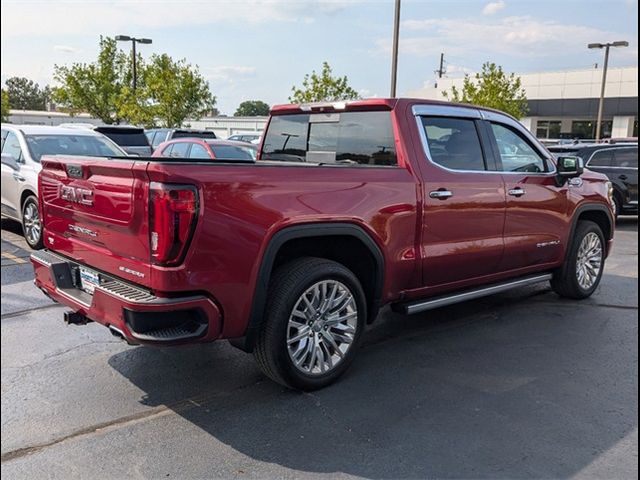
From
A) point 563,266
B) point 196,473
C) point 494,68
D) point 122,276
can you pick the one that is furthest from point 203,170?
point 494,68

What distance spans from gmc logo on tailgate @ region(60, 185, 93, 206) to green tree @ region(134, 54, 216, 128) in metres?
24.9

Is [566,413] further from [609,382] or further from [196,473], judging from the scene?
[196,473]

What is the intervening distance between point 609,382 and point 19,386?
4057mm

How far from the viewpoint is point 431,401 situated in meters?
3.85

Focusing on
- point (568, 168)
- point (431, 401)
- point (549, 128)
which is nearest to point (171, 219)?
point (431, 401)

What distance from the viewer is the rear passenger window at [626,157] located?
12.8 metres

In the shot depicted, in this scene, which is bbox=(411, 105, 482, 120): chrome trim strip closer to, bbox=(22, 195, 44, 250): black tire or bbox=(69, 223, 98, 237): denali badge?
bbox=(69, 223, 98, 237): denali badge

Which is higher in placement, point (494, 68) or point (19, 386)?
point (494, 68)

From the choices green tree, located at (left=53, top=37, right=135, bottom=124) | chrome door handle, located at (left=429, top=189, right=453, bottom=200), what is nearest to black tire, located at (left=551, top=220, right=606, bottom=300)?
chrome door handle, located at (left=429, top=189, right=453, bottom=200)

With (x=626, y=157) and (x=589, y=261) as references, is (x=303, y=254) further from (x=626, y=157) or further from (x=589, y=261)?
(x=626, y=157)

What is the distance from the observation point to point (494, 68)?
89.1ft

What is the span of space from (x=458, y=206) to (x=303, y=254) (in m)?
1.41

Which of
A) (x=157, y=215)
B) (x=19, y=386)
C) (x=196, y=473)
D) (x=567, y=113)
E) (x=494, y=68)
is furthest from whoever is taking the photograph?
(x=567, y=113)

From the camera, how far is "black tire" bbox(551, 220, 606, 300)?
20.4ft
